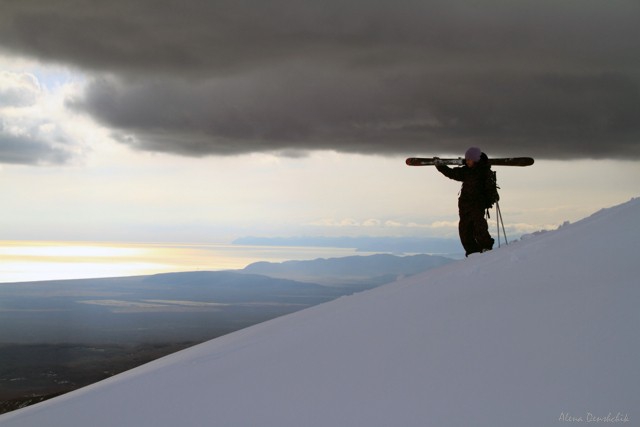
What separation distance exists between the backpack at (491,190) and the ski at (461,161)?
331mm

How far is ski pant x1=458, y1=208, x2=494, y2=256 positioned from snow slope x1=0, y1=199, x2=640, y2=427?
4279 millimetres

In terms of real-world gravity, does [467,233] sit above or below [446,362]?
above

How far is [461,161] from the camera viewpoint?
1355cm

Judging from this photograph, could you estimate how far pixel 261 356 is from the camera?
23.3 feet

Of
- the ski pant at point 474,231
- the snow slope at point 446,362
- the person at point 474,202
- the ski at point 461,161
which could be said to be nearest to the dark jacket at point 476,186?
the person at point 474,202

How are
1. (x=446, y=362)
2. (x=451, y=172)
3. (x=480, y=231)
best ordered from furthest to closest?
(x=451, y=172), (x=480, y=231), (x=446, y=362)

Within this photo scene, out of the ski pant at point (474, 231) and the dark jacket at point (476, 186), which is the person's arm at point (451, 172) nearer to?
the dark jacket at point (476, 186)

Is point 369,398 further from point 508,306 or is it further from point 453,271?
point 453,271

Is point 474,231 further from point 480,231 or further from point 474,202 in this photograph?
point 474,202

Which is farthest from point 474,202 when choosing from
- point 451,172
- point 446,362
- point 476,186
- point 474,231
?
point 446,362

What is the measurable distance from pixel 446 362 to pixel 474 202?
27.1 feet

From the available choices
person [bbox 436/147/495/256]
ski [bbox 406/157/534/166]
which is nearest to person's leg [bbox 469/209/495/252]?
person [bbox 436/147/495/256]

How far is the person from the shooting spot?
13.3 meters

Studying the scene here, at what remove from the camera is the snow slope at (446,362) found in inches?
187
